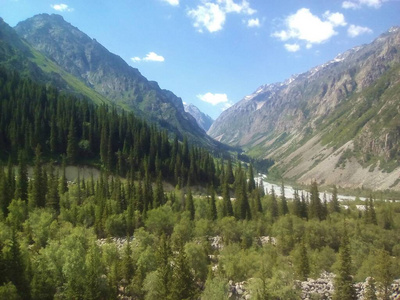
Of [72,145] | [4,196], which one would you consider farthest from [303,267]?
[72,145]

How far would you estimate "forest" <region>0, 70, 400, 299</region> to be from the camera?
51500mm

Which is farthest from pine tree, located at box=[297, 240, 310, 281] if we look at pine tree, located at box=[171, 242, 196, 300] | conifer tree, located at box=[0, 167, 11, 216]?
conifer tree, located at box=[0, 167, 11, 216]

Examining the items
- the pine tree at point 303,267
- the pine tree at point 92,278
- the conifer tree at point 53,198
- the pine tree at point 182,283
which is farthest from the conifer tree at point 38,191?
the pine tree at point 303,267

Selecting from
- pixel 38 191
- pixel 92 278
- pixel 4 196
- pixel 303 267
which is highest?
pixel 38 191

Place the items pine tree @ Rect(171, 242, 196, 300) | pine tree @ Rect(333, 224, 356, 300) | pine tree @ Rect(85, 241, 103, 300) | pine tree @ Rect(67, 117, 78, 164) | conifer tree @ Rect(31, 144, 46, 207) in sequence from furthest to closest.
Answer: pine tree @ Rect(67, 117, 78, 164), conifer tree @ Rect(31, 144, 46, 207), pine tree @ Rect(333, 224, 356, 300), pine tree @ Rect(171, 242, 196, 300), pine tree @ Rect(85, 241, 103, 300)

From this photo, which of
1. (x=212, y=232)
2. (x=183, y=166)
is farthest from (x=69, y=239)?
(x=183, y=166)

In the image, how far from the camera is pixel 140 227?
87.4 meters

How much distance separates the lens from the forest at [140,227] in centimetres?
5150

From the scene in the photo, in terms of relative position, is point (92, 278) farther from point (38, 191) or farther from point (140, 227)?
point (38, 191)

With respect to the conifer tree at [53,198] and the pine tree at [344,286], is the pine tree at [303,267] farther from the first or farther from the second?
the conifer tree at [53,198]

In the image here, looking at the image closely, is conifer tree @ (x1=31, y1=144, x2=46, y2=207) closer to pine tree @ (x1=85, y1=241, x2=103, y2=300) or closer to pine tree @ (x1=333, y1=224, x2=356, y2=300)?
pine tree @ (x1=85, y1=241, x2=103, y2=300)

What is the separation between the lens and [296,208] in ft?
407

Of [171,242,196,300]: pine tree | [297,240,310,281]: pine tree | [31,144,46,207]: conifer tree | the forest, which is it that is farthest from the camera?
[31,144,46,207]: conifer tree

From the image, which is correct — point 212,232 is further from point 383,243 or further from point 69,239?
point 383,243
